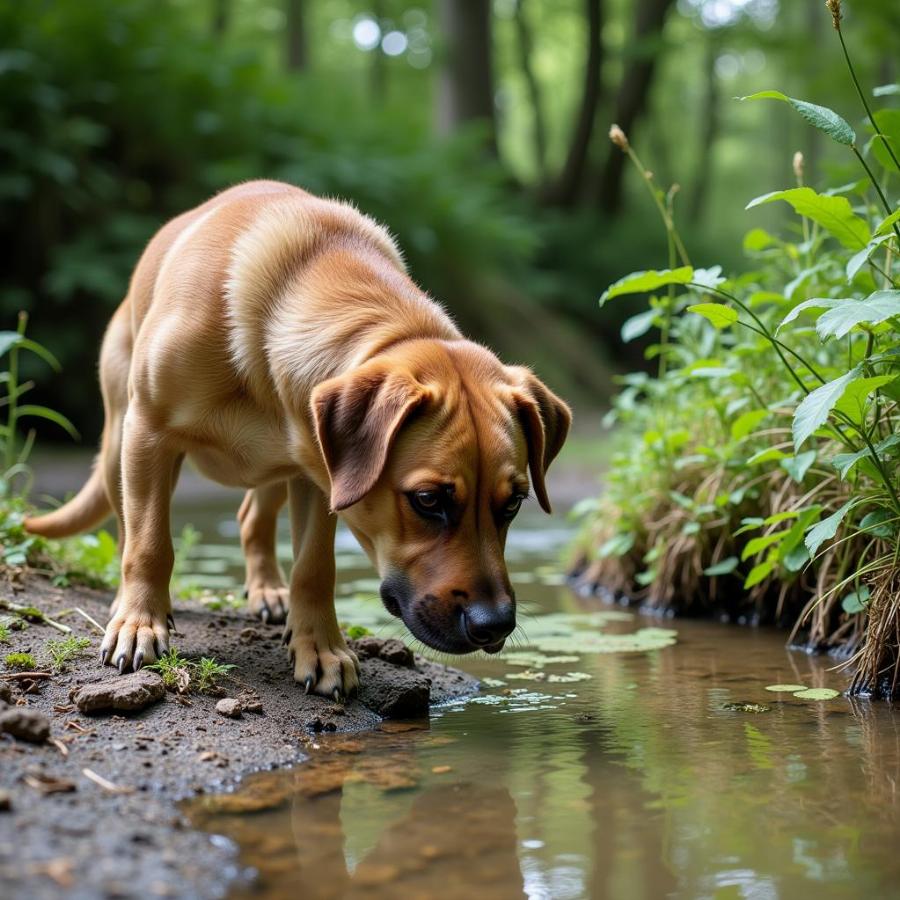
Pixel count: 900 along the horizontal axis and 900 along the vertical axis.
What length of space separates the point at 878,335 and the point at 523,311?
16.0m

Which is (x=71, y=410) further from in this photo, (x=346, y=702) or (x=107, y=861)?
(x=107, y=861)

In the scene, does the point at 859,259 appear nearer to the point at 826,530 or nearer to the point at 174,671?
the point at 826,530

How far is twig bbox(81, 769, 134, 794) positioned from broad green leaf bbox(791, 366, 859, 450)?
1.87 meters

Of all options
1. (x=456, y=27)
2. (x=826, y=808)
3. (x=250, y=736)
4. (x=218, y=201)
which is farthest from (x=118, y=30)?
(x=826, y=808)

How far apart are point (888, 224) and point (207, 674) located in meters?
2.42

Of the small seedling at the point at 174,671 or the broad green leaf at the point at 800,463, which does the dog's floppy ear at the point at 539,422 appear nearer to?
the broad green leaf at the point at 800,463

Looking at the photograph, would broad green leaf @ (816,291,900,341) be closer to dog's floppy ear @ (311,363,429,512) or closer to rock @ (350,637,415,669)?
dog's floppy ear @ (311,363,429,512)

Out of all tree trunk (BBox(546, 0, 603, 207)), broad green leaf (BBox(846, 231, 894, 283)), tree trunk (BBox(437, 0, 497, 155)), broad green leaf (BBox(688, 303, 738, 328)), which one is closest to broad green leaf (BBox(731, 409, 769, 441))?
broad green leaf (BBox(688, 303, 738, 328))

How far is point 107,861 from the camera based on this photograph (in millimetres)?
2268

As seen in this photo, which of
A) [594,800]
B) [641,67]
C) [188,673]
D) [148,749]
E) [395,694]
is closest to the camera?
[594,800]

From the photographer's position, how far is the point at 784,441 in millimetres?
5086

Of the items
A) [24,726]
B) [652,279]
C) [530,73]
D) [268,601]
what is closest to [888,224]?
[652,279]

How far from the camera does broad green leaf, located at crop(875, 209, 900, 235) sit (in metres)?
3.29

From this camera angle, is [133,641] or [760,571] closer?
[133,641]
